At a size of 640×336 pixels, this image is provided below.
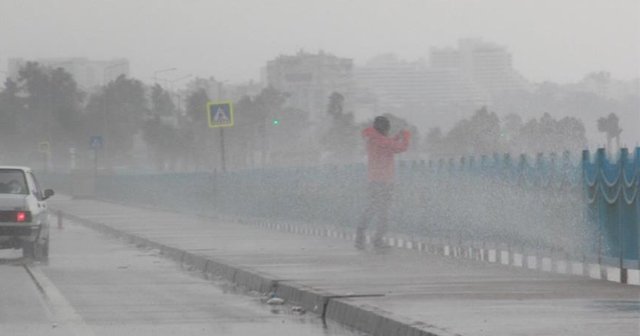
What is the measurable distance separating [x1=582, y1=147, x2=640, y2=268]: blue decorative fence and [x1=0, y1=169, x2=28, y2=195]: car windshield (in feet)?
35.4

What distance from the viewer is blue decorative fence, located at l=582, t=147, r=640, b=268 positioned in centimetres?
1758

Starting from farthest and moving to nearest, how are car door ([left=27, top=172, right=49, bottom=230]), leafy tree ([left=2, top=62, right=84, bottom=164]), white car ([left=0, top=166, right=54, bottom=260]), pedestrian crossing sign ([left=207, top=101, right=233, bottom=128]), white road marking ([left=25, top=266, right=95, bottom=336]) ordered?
leafy tree ([left=2, top=62, right=84, bottom=164]) < pedestrian crossing sign ([left=207, top=101, right=233, bottom=128]) < car door ([left=27, top=172, right=49, bottom=230]) < white car ([left=0, top=166, right=54, bottom=260]) < white road marking ([left=25, top=266, right=95, bottom=336])

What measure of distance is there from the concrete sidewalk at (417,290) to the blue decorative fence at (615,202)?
1.46 feet

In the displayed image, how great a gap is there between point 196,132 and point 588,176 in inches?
4624

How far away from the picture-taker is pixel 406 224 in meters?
27.5

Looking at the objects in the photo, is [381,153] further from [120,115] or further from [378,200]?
[120,115]

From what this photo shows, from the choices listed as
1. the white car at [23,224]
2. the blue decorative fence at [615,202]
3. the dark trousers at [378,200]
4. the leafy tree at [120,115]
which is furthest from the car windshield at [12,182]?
the leafy tree at [120,115]

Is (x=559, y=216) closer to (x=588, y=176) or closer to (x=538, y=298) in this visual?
(x=588, y=176)

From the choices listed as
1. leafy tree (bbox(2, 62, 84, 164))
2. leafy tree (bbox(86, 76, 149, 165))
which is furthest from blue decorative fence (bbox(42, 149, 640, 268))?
leafy tree (bbox(2, 62, 84, 164))

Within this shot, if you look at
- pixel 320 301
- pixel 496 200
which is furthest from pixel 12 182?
pixel 320 301

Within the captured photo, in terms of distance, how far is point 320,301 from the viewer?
53.0 feet

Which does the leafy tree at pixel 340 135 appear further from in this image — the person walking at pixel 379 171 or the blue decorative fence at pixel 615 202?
the blue decorative fence at pixel 615 202

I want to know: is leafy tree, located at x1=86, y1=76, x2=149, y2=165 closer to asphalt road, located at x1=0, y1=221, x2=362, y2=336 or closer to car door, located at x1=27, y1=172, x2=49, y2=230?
car door, located at x1=27, y1=172, x2=49, y2=230

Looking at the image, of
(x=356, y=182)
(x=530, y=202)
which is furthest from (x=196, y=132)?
(x=530, y=202)
